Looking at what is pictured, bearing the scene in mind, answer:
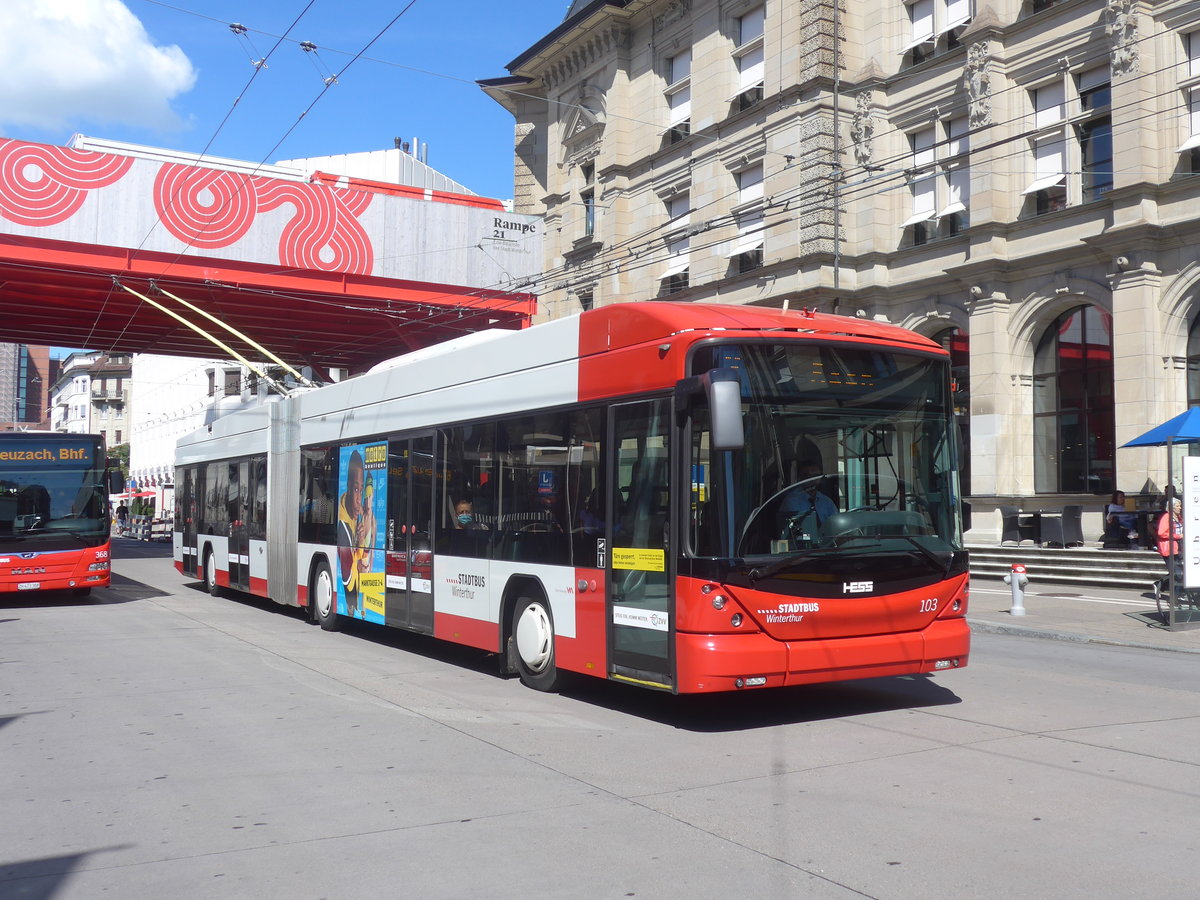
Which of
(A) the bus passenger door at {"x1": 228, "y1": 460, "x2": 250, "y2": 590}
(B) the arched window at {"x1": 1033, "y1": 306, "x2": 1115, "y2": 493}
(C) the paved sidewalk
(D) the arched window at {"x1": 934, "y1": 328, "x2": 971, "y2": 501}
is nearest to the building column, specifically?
(B) the arched window at {"x1": 1033, "y1": 306, "x2": 1115, "y2": 493}

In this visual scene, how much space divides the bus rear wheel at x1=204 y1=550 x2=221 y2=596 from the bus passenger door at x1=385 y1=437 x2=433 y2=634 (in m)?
9.20

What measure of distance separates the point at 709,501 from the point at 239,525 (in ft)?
43.0

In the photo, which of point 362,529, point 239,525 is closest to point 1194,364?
point 362,529

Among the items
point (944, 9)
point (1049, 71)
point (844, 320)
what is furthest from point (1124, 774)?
point (944, 9)

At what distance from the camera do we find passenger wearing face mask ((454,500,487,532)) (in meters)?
11.0

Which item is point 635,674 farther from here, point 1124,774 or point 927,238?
point 927,238

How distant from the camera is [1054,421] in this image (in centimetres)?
2619

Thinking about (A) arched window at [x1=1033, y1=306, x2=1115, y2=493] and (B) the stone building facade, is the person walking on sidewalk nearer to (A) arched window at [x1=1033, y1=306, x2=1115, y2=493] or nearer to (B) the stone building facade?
(B) the stone building facade

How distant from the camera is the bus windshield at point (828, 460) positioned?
790 centimetres

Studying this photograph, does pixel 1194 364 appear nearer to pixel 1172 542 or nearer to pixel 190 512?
pixel 1172 542

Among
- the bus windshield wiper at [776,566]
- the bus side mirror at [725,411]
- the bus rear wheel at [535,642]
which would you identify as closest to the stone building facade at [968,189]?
the bus rear wheel at [535,642]

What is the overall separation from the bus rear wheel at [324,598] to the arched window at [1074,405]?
16773 millimetres

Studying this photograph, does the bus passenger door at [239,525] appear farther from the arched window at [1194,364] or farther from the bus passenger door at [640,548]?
the arched window at [1194,364]

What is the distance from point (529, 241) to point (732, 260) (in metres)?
5.58
